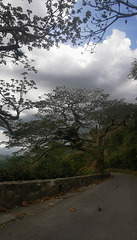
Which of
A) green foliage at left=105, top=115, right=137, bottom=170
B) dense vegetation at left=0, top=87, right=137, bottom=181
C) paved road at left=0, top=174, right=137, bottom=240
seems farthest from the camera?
green foliage at left=105, top=115, right=137, bottom=170

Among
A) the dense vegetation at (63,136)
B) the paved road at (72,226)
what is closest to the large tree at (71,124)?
the dense vegetation at (63,136)

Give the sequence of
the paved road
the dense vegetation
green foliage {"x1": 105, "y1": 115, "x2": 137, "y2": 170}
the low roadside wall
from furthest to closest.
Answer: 1. green foliage {"x1": 105, "y1": 115, "x2": 137, "y2": 170}
2. the dense vegetation
3. the low roadside wall
4. the paved road

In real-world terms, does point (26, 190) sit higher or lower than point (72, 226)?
higher

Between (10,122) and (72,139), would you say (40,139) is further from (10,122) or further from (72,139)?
(72,139)

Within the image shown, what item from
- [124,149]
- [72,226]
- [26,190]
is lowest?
[72,226]

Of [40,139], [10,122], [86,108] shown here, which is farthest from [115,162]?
[10,122]

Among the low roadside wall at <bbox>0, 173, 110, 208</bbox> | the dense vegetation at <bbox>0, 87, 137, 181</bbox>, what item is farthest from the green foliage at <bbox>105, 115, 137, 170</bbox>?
the low roadside wall at <bbox>0, 173, 110, 208</bbox>

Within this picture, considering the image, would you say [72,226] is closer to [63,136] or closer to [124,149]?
[63,136]

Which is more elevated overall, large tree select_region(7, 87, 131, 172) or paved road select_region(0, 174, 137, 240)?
large tree select_region(7, 87, 131, 172)

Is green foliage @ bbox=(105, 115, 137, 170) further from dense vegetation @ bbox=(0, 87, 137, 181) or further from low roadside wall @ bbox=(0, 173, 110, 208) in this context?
low roadside wall @ bbox=(0, 173, 110, 208)

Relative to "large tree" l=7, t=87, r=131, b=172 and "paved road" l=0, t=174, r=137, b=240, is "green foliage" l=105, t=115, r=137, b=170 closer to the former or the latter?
"large tree" l=7, t=87, r=131, b=172

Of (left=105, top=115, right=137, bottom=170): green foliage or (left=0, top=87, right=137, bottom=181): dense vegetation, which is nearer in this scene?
(left=0, top=87, right=137, bottom=181): dense vegetation

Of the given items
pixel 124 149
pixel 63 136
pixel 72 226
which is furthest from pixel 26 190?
pixel 124 149

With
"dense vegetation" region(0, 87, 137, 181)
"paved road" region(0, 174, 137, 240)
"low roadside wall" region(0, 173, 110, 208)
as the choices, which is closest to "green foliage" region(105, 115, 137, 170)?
"dense vegetation" region(0, 87, 137, 181)
